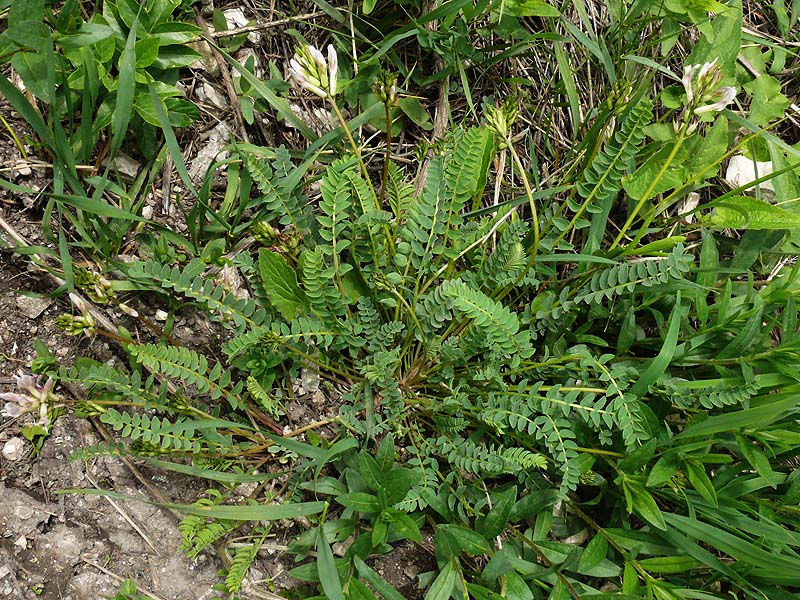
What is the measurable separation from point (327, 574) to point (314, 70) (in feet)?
4.50

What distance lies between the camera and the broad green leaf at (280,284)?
199 cm

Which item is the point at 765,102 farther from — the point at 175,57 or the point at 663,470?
the point at 175,57

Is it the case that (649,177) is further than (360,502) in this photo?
Yes

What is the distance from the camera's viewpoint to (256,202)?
7.13 feet

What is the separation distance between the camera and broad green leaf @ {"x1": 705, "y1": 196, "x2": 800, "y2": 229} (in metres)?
2.18

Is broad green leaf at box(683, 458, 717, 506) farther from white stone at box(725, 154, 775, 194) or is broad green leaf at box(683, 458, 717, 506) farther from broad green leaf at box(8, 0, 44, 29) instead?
broad green leaf at box(8, 0, 44, 29)

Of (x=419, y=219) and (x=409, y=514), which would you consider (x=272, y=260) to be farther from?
(x=409, y=514)

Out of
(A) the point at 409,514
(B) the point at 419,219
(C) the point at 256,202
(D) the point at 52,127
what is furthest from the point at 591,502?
(D) the point at 52,127

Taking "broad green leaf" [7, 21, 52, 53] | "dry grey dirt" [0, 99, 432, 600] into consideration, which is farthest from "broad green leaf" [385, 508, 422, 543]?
"broad green leaf" [7, 21, 52, 53]

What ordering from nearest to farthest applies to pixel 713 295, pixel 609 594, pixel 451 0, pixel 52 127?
pixel 609 594 < pixel 52 127 < pixel 451 0 < pixel 713 295

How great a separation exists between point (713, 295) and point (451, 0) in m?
1.48

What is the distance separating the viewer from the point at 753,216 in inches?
87.0

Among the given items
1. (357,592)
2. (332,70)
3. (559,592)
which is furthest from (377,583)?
(332,70)

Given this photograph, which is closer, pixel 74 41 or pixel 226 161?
pixel 74 41
